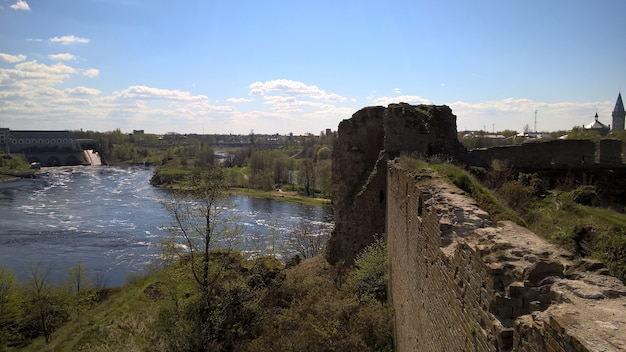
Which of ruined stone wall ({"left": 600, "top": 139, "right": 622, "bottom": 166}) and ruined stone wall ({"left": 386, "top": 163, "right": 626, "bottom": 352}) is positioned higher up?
ruined stone wall ({"left": 600, "top": 139, "right": 622, "bottom": 166})

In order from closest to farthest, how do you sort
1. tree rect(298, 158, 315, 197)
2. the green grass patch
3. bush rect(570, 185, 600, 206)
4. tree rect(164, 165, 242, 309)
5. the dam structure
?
the green grass patch, bush rect(570, 185, 600, 206), tree rect(164, 165, 242, 309), tree rect(298, 158, 315, 197), the dam structure

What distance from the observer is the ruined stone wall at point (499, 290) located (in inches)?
106

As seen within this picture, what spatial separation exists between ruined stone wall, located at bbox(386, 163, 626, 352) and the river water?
12190 millimetres

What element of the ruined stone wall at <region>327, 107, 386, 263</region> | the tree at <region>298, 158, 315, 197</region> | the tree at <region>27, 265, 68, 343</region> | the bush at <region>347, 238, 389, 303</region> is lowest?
the tree at <region>27, 265, 68, 343</region>

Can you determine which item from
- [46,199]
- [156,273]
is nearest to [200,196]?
[156,273]

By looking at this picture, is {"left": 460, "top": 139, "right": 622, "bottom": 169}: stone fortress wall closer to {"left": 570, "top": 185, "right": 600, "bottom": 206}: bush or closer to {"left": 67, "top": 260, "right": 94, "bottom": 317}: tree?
{"left": 570, "top": 185, "right": 600, "bottom": 206}: bush

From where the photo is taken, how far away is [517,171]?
50.7 feet

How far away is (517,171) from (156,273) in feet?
58.2

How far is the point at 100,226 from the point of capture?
126 feet

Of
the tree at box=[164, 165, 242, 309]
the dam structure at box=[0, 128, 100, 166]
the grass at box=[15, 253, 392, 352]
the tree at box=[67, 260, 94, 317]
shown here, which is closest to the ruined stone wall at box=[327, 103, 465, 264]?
the grass at box=[15, 253, 392, 352]

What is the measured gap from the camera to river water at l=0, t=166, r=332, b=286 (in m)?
28.4

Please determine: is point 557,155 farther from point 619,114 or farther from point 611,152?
point 619,114

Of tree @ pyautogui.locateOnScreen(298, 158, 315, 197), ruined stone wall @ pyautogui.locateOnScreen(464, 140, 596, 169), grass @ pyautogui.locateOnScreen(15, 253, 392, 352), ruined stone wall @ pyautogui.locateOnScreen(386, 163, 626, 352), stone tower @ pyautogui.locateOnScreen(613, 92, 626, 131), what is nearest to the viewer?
ruined stone wall @ pyautogui.locateOnScreen(386, 163, 626, 352)

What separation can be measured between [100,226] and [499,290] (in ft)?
133
